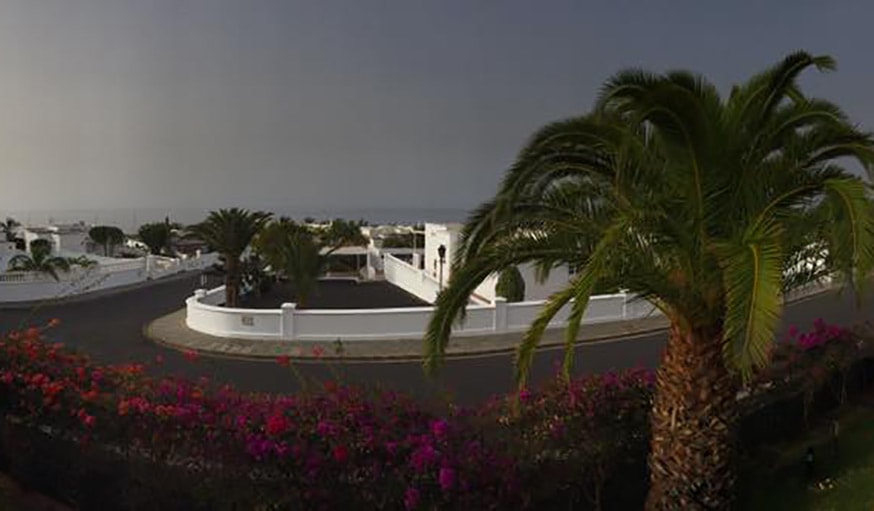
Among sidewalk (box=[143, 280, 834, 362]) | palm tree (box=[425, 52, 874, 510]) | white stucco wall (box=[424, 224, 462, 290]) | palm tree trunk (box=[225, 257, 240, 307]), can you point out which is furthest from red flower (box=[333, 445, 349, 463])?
white stucco wall (box=[424, 224, 462, 290])

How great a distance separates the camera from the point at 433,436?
5273mm

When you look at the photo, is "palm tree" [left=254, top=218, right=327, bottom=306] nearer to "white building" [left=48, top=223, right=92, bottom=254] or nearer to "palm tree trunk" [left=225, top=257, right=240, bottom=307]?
"palm tree trunk" [left=225, top=257, right=240, bottom=307]

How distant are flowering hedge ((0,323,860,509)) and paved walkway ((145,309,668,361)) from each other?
8491 mm

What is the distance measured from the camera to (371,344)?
661 inches

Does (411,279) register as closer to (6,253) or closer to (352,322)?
(352,322)

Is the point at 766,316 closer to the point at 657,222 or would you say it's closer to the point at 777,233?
the point at 777,233

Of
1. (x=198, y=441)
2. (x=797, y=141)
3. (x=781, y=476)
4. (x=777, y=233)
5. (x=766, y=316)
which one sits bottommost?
(x=781, y=476)

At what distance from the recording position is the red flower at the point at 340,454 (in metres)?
4.94

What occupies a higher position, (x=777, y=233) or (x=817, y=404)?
(x=777, y=233)

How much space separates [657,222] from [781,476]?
13.4 ft

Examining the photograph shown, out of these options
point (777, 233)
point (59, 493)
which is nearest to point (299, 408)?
point (59, 493)

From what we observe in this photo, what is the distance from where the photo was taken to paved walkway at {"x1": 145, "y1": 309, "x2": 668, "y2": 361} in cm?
1577

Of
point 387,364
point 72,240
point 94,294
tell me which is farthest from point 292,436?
point 72,240

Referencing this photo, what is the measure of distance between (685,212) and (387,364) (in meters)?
10.7
